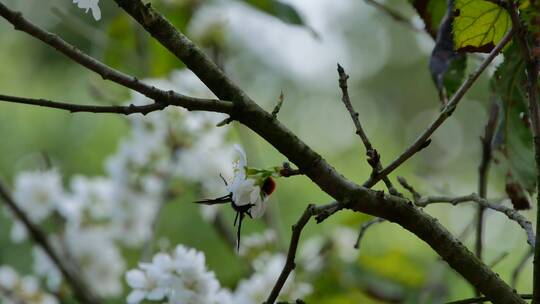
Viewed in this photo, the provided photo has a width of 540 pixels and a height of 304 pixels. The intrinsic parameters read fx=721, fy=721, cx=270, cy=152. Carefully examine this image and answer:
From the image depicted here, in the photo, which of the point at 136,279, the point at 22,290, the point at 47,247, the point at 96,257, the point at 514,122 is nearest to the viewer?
the point at 514,122

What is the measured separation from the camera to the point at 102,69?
440mm

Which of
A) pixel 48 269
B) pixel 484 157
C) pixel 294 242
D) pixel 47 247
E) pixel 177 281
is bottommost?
pixel 294 242

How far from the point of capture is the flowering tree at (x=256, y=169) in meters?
0.46

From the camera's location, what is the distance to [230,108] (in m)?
0.46

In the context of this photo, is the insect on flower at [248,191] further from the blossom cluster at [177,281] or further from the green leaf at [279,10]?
the green leaf at [279,10]

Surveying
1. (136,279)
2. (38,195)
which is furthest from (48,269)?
(136,279)

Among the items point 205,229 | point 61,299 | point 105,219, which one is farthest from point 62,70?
point 61,299

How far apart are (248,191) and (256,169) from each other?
2 centimetres

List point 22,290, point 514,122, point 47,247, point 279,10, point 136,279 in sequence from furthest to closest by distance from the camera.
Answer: point 22,290
point 47,247
point 279,10
point 136,279
point 514,122

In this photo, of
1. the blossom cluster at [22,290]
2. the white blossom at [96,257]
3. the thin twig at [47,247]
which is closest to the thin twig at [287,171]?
the thin twig at [47,247]

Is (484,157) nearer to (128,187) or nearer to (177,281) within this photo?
(177,281)

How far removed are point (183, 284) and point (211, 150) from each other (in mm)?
717

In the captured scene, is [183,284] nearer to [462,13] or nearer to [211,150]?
[462,13]

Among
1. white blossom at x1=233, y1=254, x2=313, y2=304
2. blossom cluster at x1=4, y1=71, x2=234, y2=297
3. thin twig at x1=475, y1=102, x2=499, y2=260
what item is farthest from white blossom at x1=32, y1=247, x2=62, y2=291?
thin twig at x1=475, y1=102, x2=499, y2=260
